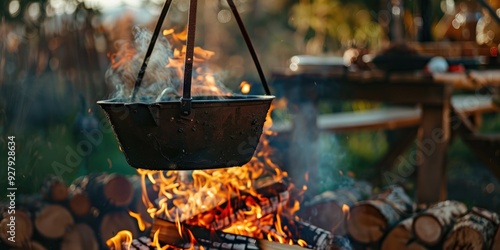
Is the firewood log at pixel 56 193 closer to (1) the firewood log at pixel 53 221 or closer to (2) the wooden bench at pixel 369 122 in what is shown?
(1) the firewood log at pixel 53 221

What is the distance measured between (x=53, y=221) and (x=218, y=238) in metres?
1.35

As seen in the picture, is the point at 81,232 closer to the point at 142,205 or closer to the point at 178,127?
the point at 142,205

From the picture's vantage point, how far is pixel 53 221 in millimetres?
4242

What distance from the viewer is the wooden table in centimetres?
552

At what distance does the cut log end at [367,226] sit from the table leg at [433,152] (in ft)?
5.10

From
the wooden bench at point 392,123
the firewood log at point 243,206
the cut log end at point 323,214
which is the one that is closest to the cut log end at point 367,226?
the cut log end at point 323,214

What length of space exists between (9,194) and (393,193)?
247 centimetres

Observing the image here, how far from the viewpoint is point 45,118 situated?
28.0ft

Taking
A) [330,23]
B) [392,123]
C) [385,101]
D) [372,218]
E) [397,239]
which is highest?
[330,23]

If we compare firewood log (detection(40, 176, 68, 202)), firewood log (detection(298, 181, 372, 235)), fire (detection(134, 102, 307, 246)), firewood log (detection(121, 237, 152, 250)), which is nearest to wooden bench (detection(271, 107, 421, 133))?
firewood log (detection(298, 181, 372, 235))

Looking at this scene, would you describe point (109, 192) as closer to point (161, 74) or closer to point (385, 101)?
point (161, 74)

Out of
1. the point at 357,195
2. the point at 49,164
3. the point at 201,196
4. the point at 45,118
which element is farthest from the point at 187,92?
the point at 45,118

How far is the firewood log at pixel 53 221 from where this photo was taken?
4223mm

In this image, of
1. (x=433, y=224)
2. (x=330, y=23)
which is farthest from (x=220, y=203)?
(x=330, y=23)
